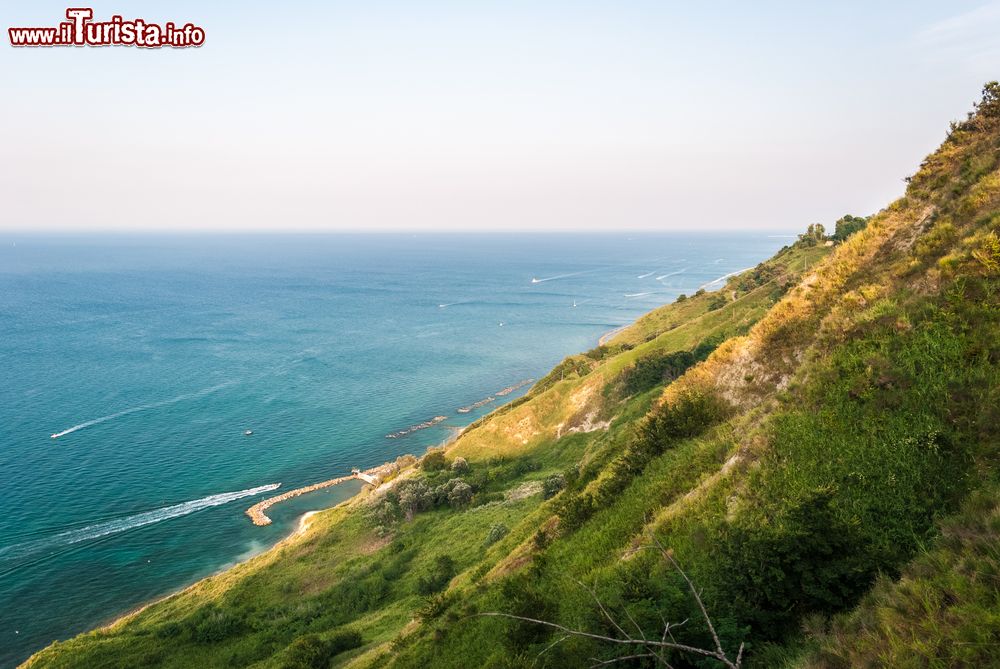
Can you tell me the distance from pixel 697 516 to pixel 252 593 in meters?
40.4

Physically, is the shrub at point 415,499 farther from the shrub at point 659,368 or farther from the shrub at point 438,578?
the shrub at point 659,368

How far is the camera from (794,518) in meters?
11.3

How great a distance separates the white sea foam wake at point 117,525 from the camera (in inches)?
2030

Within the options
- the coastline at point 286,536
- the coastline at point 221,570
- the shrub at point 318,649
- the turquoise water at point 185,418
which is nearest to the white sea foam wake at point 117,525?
the turquoise water at point 185,418

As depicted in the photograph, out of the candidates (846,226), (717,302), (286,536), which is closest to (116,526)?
(286,536)

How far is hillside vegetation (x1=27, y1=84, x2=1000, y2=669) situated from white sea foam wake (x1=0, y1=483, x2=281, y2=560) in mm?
25201

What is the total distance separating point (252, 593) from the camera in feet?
133

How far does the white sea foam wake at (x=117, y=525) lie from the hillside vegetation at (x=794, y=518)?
82.7 ft

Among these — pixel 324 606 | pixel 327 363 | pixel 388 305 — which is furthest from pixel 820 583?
pixel 388 305

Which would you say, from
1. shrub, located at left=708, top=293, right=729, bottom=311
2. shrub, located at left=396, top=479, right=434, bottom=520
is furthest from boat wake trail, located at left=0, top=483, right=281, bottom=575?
shrub, located at left=708, top=293, right=729, bottom=311

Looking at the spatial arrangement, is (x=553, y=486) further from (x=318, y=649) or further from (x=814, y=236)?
(x=814, y=236)

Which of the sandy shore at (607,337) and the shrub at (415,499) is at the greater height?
the sandy shore at (607,337)

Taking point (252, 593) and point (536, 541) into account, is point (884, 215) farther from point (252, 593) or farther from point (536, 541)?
point (252, 593)

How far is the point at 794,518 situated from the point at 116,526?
229ft
